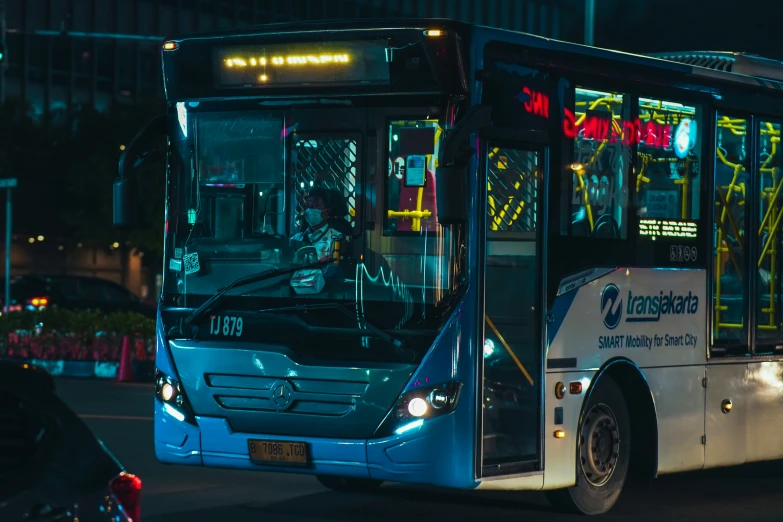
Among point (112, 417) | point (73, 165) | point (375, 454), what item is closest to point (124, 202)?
point (375, 454)

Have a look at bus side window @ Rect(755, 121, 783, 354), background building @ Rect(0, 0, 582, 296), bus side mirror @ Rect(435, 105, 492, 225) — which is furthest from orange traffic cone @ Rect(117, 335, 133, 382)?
background building @ Rect(0, 0, 582, 296)

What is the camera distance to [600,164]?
10.4 meters

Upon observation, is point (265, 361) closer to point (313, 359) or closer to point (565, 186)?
point (313, 359)

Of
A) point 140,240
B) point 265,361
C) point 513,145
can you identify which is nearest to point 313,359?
point 265,361

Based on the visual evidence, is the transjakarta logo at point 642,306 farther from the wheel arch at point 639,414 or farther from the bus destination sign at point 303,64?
the bus destination sign at point 303,64

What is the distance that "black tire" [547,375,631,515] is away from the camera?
10156 millimetres

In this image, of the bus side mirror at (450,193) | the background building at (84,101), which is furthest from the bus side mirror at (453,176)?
the background building at (84,101)

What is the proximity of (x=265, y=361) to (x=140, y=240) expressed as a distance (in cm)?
3782

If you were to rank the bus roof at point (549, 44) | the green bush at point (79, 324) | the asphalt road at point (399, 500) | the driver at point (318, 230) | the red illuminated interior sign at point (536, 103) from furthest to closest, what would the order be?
the green bush at point (79, 324), the asphalt road at point (399, 500), the red illuminated interior sign at point (536, 103), the driver at point (318, 230), the bus roof at point (549, 44)

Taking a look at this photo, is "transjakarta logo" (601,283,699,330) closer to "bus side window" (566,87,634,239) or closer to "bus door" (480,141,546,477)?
"bus side window" (566,87,634,239)

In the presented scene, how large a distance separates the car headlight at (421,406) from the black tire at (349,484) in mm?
2308

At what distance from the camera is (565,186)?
32.9ft

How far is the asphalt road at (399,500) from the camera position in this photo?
10.2 meters

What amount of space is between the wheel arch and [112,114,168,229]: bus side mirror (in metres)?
3.47
